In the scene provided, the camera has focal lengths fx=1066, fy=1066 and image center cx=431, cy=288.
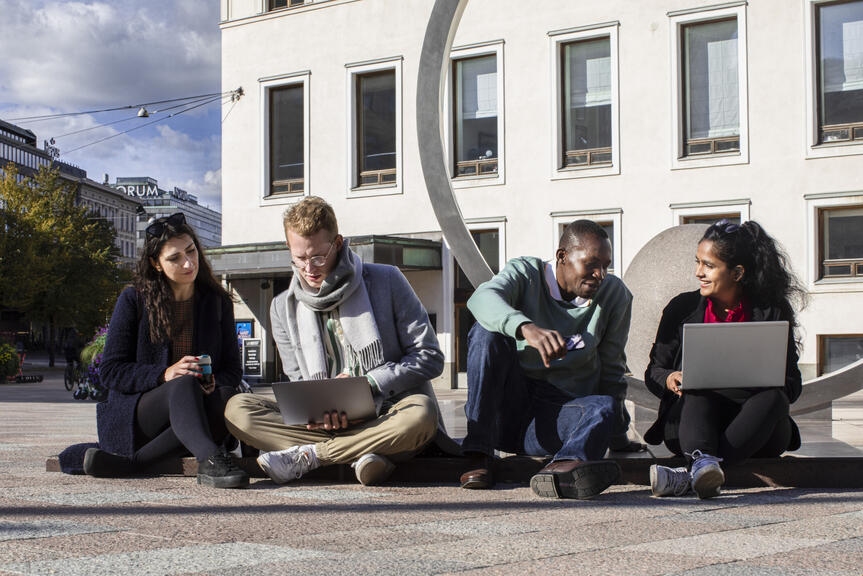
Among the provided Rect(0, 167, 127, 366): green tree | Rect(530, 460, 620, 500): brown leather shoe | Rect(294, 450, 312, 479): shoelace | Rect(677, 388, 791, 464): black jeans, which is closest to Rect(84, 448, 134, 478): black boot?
Rect(294, 450, 312, 479): shoelace

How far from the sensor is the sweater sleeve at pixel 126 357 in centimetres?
473

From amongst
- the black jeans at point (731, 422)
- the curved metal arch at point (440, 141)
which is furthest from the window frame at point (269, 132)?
the black jeans at point (731, 422)

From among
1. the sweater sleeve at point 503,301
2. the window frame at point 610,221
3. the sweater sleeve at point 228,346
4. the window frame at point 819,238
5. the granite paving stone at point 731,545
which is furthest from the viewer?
the window frame at point 610,221

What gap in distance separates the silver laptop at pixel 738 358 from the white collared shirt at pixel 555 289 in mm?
547

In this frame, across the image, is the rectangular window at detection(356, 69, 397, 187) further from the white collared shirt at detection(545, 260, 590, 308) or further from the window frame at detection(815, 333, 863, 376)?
the white collared shirt at detection(545, 260, 590, 308)

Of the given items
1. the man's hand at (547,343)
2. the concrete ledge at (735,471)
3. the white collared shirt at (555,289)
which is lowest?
the concrete ledge at (735,471)

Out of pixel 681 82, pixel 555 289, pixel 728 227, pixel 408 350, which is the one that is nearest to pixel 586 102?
pixel 681 82

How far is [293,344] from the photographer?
4.72 meters

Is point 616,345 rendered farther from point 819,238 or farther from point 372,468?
point 819,238

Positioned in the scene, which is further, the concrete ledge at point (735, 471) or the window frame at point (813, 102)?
the window frame at point (813, 102)

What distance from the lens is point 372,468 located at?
14.6 feet

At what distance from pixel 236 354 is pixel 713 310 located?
2199mm

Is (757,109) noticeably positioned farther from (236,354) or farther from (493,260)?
(236,354)

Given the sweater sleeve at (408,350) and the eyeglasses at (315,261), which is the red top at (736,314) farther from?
the eyeglasses at (315,261)
